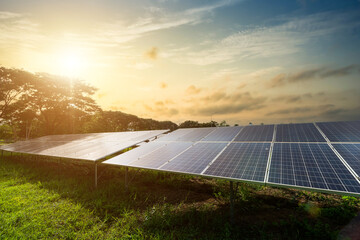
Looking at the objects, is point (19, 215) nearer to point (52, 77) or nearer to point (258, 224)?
point (258, 224)

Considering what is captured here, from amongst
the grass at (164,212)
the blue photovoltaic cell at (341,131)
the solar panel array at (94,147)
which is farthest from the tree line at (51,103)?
the blue photovoltaic cell at (341,131)

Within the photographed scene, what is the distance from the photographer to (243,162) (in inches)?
284

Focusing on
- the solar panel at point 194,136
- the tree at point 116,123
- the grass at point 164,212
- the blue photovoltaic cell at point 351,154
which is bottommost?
the grass at point 164,212

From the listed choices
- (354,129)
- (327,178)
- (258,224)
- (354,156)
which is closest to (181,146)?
(258,224)

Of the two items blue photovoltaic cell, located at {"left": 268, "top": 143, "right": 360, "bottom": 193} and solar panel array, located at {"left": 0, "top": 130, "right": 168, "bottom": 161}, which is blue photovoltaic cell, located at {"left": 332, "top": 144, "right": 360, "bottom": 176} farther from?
solar panel array, located at {"left": 0, "top": 130, "right": 168, "bottom": 161}

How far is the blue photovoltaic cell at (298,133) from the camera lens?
867 centimetres

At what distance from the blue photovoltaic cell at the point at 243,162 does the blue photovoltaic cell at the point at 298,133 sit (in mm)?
1457

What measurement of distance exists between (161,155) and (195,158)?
7.06 ft

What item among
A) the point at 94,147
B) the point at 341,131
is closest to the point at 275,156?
the point at 341,131

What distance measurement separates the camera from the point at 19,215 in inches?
289

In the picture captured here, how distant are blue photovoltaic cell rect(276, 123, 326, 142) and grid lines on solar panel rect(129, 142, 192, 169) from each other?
5.27m

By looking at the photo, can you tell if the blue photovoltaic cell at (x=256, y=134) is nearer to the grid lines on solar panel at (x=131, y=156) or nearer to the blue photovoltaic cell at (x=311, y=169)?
the blue photovoltaic cell at (x=311, y=169)

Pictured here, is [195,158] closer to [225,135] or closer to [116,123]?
[225,135]

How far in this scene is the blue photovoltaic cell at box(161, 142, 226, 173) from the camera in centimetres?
756
